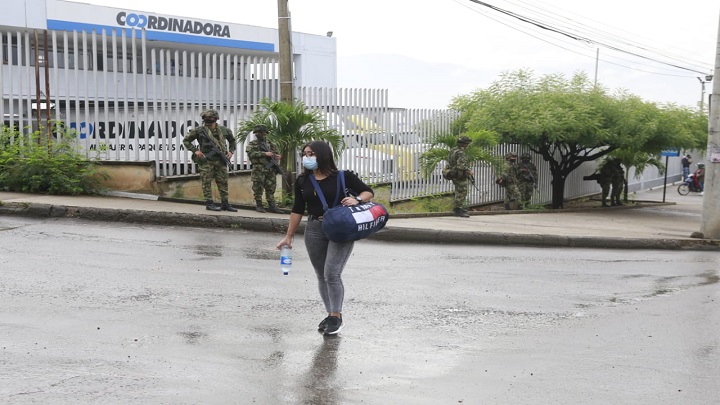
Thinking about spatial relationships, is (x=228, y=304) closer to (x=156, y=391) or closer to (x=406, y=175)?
(x=156, y=391)

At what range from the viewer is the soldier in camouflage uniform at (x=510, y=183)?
883 inches

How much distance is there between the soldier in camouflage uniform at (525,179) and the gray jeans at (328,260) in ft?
53.1

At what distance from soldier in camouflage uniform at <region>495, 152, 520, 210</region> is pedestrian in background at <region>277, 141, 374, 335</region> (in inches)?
620

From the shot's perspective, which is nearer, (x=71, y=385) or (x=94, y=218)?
(x=71, y=385)

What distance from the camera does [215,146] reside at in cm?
1429

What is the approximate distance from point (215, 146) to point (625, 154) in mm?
16951

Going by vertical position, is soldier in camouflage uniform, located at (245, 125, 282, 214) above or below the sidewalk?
above

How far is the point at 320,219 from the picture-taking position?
7082 mm

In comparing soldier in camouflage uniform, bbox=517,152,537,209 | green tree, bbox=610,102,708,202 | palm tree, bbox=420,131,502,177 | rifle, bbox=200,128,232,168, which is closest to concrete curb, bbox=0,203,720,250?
rifle, bbox=200,128,232,168

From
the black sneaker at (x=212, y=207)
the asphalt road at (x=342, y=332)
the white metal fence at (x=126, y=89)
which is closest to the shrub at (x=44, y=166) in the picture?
the white metal fence at (x=126, y=89)

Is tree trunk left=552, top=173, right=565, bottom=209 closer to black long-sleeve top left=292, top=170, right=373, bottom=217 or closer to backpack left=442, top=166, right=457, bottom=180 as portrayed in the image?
backpack left=442, top=166, right=457, bottom=180

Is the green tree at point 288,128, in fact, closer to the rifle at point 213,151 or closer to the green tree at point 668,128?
the rifle at point 213,151

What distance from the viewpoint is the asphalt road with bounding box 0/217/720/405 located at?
552 centimetres

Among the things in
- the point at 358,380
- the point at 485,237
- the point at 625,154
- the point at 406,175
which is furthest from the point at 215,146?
the point at 625,154
